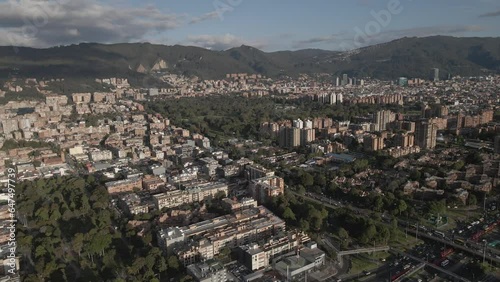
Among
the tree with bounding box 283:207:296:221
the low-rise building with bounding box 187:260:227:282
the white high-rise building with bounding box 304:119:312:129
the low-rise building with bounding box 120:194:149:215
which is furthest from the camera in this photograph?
the white high-rise building with bounding box 304:119:312:129

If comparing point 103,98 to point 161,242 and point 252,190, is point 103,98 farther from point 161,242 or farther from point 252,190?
point 161,242

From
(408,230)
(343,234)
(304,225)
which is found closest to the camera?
(343,234)

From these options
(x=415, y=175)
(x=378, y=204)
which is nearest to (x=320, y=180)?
(x=378, y=204)

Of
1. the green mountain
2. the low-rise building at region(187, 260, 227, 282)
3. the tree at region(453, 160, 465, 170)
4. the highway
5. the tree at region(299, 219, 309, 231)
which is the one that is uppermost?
the green mountain

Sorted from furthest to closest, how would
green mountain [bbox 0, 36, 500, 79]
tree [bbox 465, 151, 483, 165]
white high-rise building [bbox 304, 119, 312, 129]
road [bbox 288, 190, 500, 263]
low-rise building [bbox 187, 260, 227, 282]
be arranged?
1. green mountain [bbox 0, 36, 500, 79]
2. white high-rise building [bbox 304, 119, 312, 129]
3. tree [bbox 465, 151, 483, 165]
4. road [bbox 288, 190, 500, 263]
5. low-rise building [bbox 187, 260, 227, 282]

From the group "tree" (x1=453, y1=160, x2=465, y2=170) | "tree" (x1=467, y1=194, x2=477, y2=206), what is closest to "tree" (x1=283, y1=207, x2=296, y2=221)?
"tree" (x1=467, y1=194, x2=477, y2=206)

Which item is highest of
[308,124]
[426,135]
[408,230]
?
[308,124]

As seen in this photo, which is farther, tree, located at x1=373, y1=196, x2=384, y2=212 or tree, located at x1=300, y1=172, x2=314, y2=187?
tree, located at x1=300, y1=172, x2=314, y2=187

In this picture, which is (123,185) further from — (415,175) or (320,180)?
(415,175)

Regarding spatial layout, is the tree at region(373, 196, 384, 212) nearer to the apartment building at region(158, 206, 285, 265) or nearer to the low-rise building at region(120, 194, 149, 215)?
the apartment building at region(158, 206, 285, 265)
